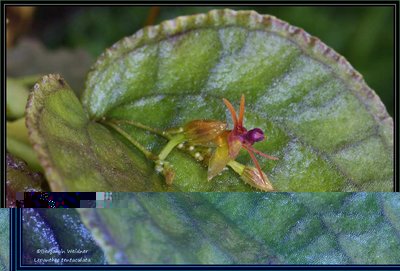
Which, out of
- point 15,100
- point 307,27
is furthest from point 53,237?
point 307,27

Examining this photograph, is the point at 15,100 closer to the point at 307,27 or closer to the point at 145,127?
the point at 145,127

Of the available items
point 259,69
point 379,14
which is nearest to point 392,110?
point 379,14

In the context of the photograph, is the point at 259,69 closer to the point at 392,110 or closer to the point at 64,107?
the point at 64,107

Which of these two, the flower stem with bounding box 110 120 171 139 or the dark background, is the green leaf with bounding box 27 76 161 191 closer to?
the flower stem with bounding box 110 120 171 139

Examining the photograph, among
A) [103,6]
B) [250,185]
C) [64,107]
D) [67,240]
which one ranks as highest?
[103,6]

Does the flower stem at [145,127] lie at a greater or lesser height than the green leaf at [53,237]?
greater

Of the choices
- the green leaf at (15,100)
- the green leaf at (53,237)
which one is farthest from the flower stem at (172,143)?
the green leaf at (15,100)

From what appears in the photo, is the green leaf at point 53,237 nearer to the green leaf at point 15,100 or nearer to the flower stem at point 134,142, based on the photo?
the flower stem at point 134,142
